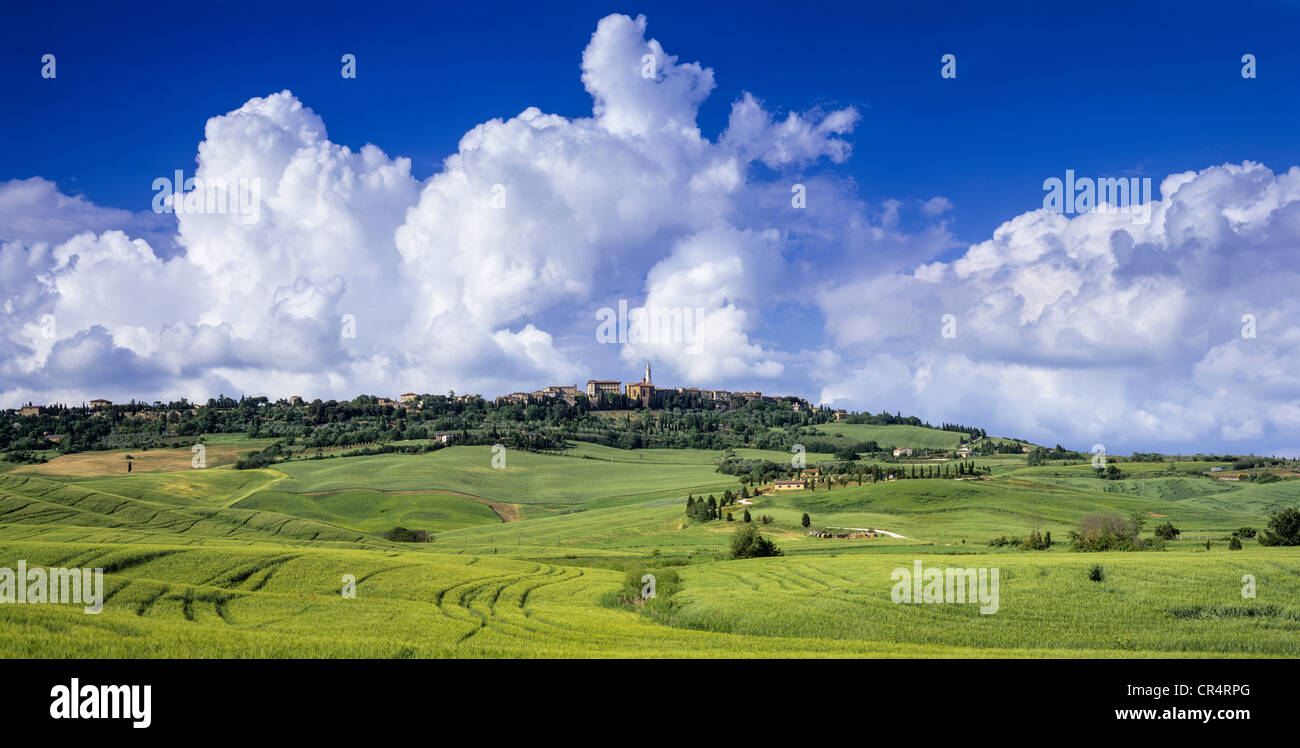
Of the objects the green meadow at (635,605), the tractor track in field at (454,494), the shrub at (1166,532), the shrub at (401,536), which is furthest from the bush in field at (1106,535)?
the tractor track in field at (454,494)

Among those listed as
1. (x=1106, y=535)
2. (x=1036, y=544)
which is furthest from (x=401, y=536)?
(x=1106, y=535)

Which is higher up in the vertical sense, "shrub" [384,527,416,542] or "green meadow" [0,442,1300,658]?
"green meadow" [0,442,1300,658]

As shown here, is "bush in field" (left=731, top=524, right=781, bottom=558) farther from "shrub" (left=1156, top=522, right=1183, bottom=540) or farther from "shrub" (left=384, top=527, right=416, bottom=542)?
"shrub" (left=384, top=527, right=416, bottom=542)

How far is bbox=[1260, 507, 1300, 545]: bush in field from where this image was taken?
72.1 m

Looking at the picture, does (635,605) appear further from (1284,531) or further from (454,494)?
(454,494)

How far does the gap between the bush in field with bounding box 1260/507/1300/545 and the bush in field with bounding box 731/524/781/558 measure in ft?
169

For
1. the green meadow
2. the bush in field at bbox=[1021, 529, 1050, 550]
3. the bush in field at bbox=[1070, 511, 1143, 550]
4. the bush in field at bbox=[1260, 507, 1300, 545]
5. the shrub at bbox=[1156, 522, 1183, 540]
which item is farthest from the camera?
the shrub at bbox=[1156, 522, 1183, 540]

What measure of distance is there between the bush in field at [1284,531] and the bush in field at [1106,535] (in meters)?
11.7

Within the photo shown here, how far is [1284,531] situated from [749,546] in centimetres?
5556

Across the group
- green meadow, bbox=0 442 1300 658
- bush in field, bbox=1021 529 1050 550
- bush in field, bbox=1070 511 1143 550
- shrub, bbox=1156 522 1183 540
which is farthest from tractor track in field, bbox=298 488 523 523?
shrub, bbox=1156 522 1183 540
